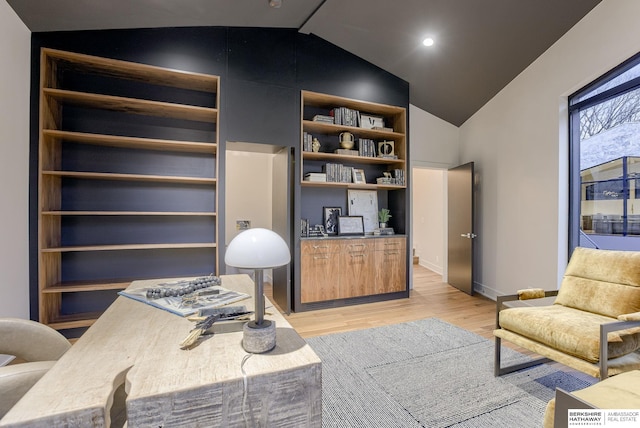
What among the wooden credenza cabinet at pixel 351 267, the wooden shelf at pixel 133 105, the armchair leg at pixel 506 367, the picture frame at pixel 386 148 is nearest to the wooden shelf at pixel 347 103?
the picture frame at pixel 386 148

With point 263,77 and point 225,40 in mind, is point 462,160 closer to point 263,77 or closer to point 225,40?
point 263,77

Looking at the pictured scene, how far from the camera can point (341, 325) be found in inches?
123

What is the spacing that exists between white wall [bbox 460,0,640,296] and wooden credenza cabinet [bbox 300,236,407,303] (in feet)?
4.37

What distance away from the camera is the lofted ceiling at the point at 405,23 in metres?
2.53

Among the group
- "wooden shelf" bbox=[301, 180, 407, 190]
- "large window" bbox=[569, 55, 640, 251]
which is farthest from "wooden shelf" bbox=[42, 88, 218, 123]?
"large window" bbox=[569, 55, 640, 251]

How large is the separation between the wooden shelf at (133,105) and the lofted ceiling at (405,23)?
1.88 ft

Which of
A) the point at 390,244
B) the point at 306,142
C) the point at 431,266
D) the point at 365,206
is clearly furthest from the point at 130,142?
the point at 431,266

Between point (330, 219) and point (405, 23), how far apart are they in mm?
2437

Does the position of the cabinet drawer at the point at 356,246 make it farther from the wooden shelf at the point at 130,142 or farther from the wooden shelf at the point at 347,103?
the wooden shelf at the point at 130,142

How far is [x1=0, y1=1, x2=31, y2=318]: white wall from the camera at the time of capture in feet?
7.09

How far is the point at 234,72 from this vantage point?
10.5ft

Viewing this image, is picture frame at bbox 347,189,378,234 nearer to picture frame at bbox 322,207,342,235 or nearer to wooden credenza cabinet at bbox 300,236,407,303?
picture frame at bbox 322,207,342,235

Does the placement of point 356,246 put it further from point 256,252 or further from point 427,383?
point 256,252

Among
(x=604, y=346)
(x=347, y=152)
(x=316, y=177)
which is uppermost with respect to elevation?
(x=347, y=152)
